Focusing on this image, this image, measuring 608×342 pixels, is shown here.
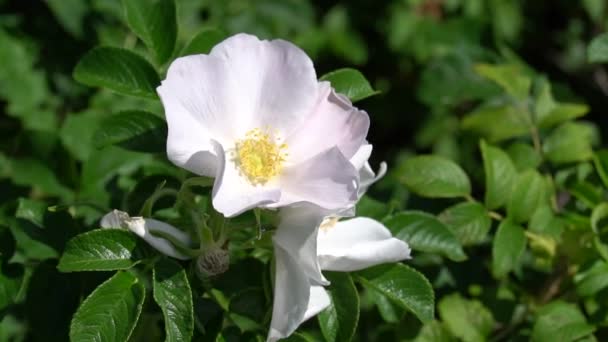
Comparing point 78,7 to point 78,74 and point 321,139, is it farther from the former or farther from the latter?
point 321,139

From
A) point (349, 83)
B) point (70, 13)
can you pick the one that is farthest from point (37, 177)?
point (349, 83)

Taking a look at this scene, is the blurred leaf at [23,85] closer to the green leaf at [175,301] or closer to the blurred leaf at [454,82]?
the blurred leaf at [454,82]

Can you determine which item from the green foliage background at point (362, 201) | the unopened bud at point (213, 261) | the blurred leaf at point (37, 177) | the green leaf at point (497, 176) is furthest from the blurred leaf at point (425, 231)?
the blurred leaf at point (37, 177)

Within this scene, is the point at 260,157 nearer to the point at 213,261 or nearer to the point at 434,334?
the point at 213,261

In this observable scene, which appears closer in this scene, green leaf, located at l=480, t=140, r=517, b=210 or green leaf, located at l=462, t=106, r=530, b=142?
green leaf, located at l=480, t=140, r=517, b=210

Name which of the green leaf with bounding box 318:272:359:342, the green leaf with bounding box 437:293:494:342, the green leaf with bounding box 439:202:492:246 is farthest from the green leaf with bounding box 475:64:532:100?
the green leaf with bounding box 318:272:359:342

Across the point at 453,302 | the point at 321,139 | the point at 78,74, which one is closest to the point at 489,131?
the point at 453,302

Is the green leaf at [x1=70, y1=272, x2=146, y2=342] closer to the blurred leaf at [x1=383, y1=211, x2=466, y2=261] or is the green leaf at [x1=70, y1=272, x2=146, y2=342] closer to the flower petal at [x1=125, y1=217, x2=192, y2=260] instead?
the flower petal at [x1=125, y1=217, x2=192, y2=260]
